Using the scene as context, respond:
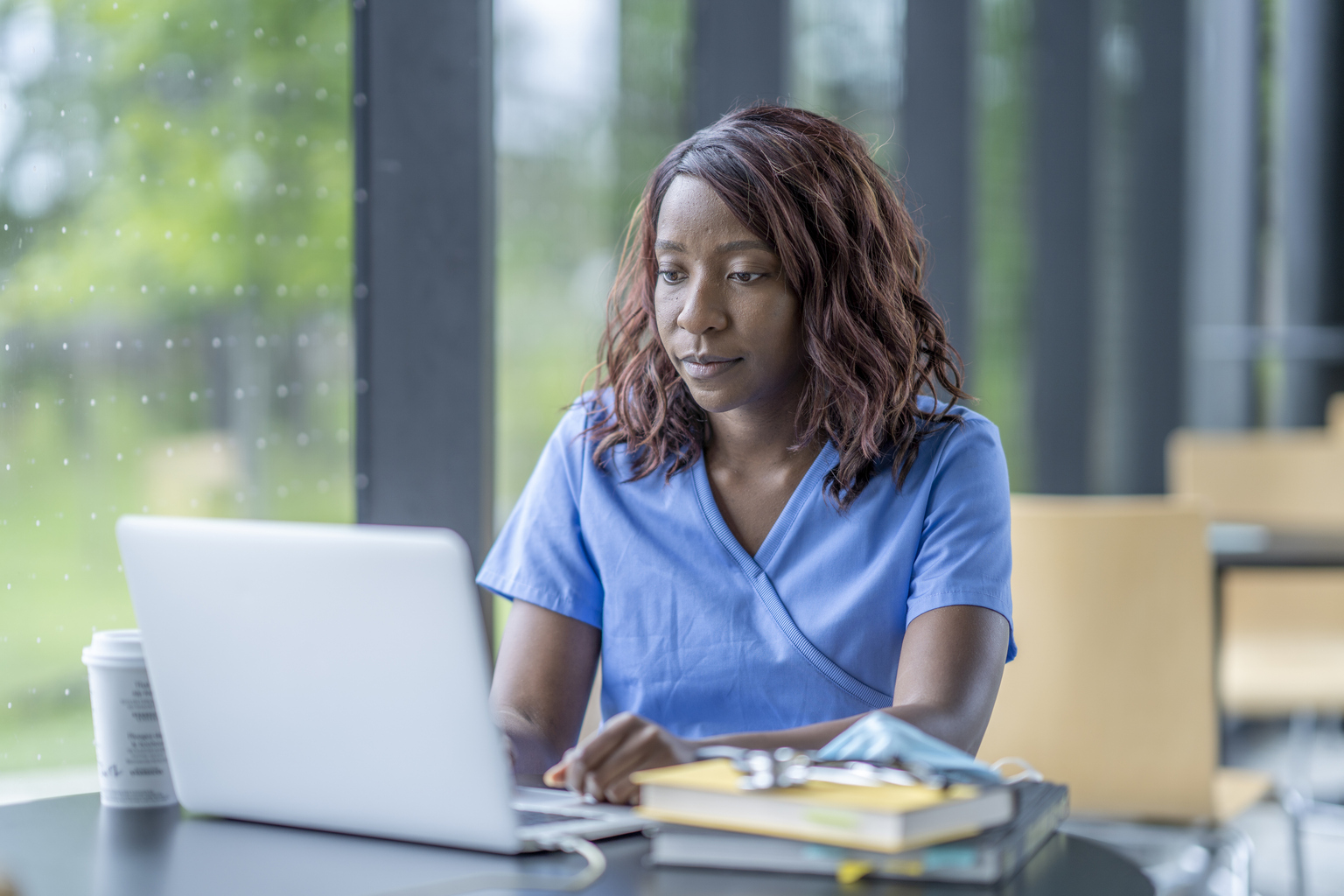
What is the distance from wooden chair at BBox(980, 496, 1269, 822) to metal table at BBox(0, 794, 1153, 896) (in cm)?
112

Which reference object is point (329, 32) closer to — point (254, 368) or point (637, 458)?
point (254, 368)

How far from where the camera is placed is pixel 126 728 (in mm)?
1177

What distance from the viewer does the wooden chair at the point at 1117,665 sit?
2.10 meters

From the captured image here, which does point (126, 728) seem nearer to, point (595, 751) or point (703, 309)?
point (595, 751)

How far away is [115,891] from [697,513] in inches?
27.9

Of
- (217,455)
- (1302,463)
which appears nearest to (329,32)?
(217,455)

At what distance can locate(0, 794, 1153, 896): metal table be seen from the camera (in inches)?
35.5

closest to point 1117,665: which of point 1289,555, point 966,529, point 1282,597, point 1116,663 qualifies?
point 1116,663

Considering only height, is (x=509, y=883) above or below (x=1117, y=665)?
above

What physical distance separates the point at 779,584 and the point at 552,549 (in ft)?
0.88

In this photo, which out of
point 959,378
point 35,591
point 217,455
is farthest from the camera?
point 217,455

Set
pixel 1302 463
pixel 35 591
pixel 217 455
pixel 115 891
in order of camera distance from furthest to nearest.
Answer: pixel 1302 463 → pixel 217 455 → pixel 35 591 → pixel 115 891

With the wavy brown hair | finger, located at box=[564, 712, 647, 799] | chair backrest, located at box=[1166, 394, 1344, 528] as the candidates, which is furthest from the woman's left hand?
chair backrest, located at box=[1166, 394, 1344, 528]

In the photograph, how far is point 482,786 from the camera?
94 cm
